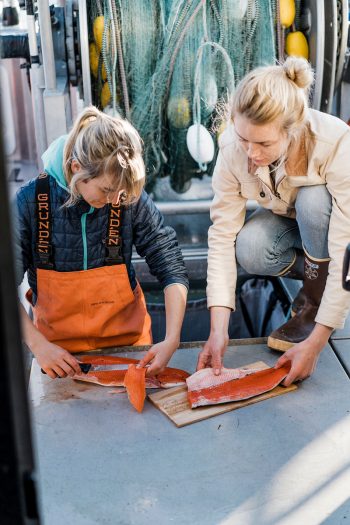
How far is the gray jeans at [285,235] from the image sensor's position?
2285 mm

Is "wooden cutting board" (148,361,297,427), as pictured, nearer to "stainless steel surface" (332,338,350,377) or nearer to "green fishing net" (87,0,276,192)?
"stainless steel surface" (332,338,350,377)

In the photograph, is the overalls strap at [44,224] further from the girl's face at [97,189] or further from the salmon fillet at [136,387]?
the salmon fillet at [136,387]

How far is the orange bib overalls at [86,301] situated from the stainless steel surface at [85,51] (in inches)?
30.7

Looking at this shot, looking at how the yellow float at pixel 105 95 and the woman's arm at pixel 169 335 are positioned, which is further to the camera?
the yellow float at pixel 105 95

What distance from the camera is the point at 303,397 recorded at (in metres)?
2.21

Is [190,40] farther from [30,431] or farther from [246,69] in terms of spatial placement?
[30,431]

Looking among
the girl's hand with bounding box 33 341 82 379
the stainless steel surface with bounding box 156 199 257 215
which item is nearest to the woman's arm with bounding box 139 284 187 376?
the girl's hand with bounding box 33 341 82 379

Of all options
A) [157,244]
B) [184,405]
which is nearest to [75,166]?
[157,244]

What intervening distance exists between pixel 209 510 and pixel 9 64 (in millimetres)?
3794

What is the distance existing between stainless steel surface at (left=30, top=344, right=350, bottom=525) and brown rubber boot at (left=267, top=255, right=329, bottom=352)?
16 centimetres

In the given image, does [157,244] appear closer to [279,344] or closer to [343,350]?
[279,344]

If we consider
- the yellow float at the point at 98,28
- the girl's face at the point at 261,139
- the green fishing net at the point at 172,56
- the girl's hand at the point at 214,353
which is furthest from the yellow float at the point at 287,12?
the girl's hand at the point at 214,353

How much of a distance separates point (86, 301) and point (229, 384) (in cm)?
56

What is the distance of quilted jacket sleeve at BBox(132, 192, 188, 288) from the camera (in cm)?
237
